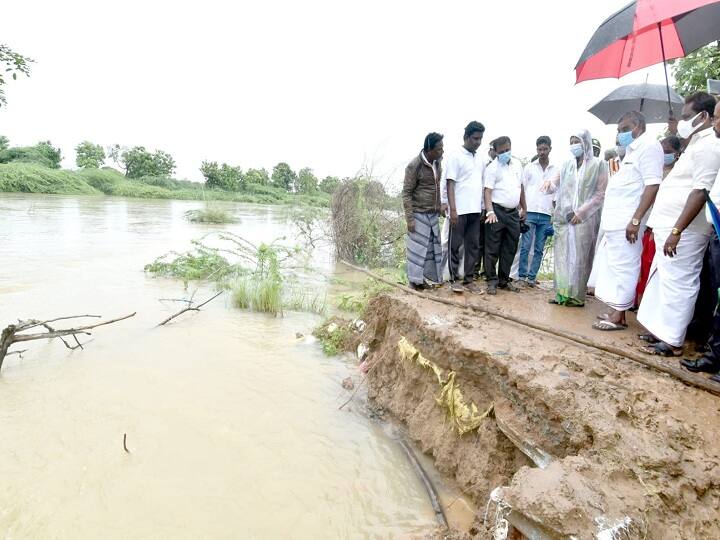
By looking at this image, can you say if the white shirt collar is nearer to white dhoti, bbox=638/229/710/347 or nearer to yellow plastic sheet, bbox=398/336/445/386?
white dhoti, bbox=638/229/710/347

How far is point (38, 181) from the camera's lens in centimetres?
2831

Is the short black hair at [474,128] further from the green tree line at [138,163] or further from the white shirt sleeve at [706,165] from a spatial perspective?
the green tree line at [138,163]

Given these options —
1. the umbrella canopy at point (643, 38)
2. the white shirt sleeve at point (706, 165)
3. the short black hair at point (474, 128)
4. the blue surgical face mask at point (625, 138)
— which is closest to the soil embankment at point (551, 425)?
the white shirt sleeve at point (706, 165)

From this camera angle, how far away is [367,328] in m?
4.96

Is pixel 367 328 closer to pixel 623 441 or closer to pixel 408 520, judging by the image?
pixel 408 520

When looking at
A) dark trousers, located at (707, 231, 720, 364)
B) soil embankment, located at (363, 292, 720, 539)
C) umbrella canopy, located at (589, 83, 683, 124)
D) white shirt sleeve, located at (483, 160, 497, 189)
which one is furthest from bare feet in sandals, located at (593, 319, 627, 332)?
umbrella canopy, located at (589, 83, 683, 124)

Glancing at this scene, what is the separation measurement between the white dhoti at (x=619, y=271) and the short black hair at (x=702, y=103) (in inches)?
40.8

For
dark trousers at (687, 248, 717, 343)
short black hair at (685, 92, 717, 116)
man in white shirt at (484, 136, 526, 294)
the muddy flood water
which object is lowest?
the muddy flood water

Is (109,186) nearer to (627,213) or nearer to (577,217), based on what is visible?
(577,217)

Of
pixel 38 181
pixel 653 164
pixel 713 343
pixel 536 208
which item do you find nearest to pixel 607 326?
pixel 713 343

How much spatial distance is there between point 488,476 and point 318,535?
108 cm

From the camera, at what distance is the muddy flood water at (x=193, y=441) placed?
2.59 m

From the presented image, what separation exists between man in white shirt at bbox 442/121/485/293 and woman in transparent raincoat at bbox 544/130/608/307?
81 centimetres

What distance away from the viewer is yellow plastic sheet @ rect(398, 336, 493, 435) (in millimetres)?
2834
